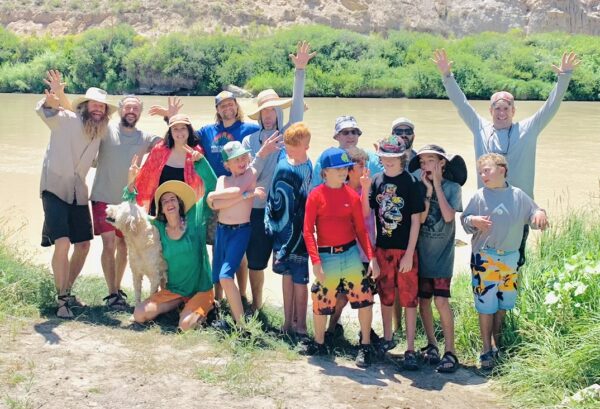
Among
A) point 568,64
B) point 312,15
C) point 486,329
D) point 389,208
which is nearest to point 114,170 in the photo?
point 389,208

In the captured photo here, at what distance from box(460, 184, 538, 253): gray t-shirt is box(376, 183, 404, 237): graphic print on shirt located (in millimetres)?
453

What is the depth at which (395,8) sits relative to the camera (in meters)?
53.0

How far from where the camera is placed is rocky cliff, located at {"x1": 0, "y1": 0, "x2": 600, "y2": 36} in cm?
5203

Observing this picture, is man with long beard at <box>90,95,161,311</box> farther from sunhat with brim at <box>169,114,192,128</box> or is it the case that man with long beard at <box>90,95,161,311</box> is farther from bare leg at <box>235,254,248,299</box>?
bare leg at <box>235,254,248,299</box>

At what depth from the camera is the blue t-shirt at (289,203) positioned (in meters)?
5.55

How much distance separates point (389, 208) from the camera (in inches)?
207

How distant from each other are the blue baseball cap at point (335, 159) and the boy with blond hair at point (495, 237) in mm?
914

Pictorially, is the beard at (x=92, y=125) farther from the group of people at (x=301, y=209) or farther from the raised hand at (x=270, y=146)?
the raised hand at (x=270, y=146)

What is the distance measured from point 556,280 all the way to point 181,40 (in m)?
41.2

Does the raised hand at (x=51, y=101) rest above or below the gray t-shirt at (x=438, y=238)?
above

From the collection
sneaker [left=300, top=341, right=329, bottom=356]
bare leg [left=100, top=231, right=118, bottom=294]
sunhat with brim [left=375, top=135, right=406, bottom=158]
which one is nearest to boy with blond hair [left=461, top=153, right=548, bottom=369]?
sunhat with brim [left=375, top=135, right=406, bottom=158]

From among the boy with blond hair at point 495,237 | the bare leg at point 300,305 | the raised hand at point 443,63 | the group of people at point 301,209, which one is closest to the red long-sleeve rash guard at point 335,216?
the group of people at point 301,209

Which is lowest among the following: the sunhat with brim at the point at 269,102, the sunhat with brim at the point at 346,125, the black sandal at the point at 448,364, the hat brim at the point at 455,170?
the black sandal at the point at 448,364

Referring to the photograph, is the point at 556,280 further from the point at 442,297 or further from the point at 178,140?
the point at 178,140
